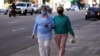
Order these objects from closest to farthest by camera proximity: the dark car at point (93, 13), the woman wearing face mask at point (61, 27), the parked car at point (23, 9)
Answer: the woman wearing face mask at point (61, 27) < the dark car at point (93, 13) < the parked car at point (23, 9)

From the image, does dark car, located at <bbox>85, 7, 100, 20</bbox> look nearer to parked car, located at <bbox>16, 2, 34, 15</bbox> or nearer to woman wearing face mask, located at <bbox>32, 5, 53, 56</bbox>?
parked car, located at <bbox>16, 2, 34, 15</bbox>

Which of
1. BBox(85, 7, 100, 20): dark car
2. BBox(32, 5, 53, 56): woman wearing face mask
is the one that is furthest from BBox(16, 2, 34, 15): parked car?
BBox(32, 5, 53, 56): woman wearing face mask

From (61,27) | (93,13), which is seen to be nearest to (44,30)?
(61,27)

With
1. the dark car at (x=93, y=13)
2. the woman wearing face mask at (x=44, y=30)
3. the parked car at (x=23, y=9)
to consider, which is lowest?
the parked car at (x=23, y=9)

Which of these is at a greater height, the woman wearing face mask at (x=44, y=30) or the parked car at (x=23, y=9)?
the woman wearing face mask at (x=44, y=30)

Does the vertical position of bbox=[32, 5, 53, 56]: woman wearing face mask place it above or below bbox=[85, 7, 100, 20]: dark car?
above

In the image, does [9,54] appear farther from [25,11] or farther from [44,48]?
[25,11]

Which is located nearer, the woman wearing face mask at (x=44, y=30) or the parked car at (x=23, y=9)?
the woman wearing face mask at (x=44, y=30)

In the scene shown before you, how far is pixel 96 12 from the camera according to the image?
47094 mm

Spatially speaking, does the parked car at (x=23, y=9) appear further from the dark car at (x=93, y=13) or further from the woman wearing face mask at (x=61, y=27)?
the woman wearing face mask at (x=61, y=27)

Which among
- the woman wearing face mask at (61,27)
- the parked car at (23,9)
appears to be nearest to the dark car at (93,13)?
the parked car at (23,9)

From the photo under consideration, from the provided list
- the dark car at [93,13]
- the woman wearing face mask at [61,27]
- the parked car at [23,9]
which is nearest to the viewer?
the woman wearing face mask at [61,27]

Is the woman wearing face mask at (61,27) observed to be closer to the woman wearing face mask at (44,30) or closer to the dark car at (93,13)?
the woman wearing face mask at (44,30)

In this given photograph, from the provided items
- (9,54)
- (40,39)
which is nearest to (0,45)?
(9,54)
